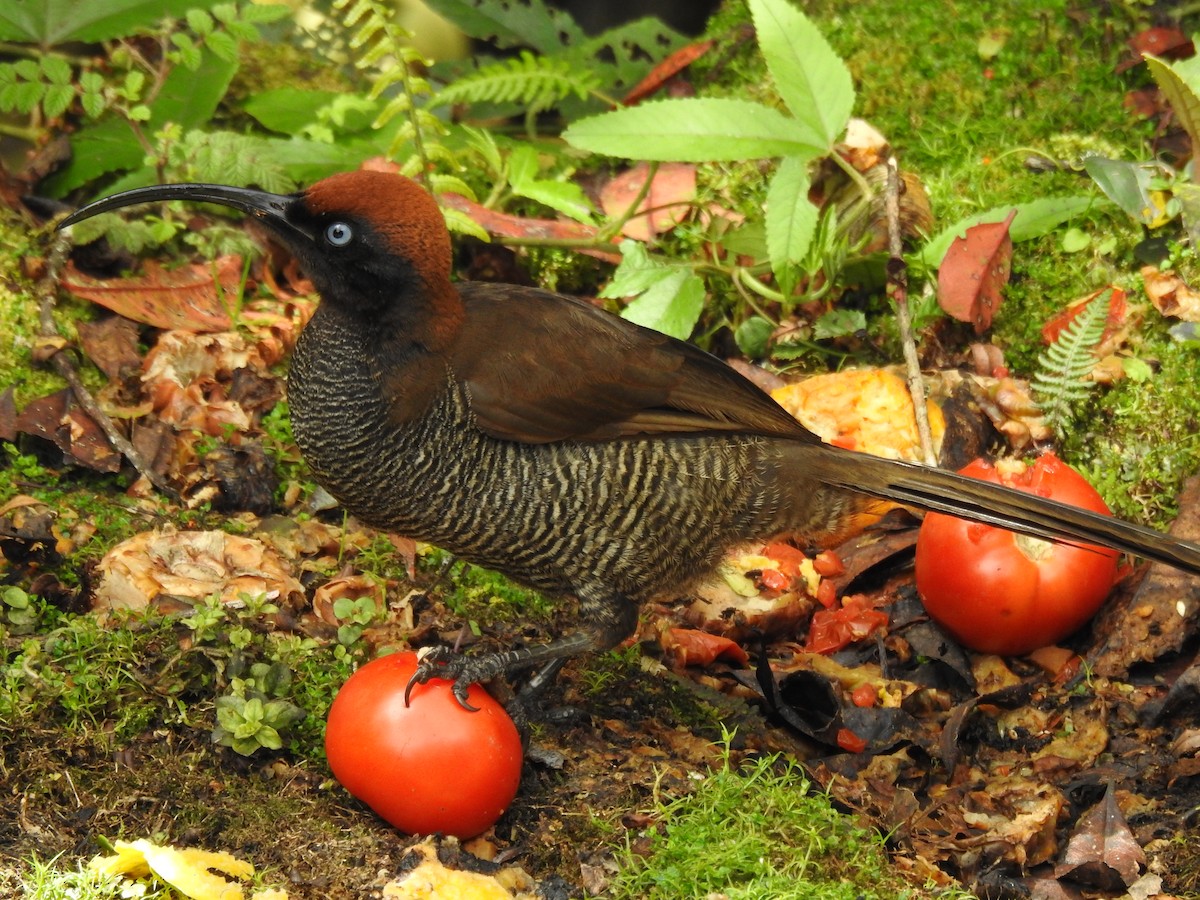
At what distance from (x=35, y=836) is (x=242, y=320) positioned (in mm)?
2533

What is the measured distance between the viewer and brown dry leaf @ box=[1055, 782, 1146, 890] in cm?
333

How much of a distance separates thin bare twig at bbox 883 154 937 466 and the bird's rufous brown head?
5.72ft

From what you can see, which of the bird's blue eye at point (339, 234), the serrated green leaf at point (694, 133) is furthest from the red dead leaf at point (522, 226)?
the bird's blue eye at point (339, 234)

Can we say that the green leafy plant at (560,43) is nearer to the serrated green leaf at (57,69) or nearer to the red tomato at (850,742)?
the serrated green leaf at (57,69)

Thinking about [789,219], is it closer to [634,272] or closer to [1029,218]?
[634,272]

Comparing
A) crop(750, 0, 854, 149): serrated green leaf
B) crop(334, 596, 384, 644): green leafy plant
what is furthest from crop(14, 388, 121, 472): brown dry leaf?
crop(750, 0, 854, 149): serrated green leaf

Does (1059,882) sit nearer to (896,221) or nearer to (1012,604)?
(1012,604)

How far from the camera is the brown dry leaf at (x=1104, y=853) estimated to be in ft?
10.9

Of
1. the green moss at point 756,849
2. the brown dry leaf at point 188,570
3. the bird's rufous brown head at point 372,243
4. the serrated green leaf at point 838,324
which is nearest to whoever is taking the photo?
the green moss at point 756,849

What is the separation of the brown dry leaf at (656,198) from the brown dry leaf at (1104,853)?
9.54 feet

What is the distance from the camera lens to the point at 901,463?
4082 mm

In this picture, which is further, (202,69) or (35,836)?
(202,69)

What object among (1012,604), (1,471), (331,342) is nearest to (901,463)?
(1012,604)

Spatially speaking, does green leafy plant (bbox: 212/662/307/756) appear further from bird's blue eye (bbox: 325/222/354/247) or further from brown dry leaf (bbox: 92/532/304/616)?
bird's blue eye (bbox: 325/222/354/247)
